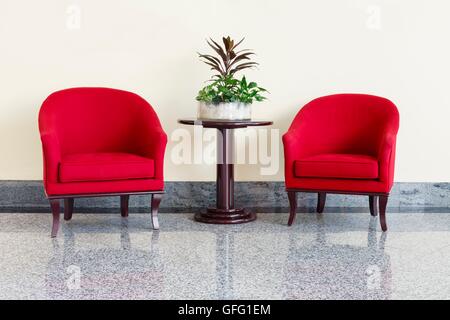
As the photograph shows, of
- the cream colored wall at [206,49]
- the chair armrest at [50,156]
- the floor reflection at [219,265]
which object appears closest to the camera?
the floor reflection at [219,265]

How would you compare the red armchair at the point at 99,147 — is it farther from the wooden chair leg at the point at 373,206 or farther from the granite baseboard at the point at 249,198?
the wooden chair leg at the point at 373,206

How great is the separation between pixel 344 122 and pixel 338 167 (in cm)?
68

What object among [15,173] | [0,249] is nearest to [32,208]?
[15,173]

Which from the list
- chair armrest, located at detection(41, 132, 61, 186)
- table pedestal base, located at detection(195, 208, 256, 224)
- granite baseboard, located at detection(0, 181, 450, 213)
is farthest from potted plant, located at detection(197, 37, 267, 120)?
chair armrest, located at detection(41, 132, 61, 186)

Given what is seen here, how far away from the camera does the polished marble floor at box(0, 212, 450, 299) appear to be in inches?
130

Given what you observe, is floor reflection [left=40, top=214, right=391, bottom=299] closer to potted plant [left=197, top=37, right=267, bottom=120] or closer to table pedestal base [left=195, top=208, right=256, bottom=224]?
table pedestal base [left=195, top=208, right=256, bottom=224]

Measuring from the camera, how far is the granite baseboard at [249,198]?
5.63m

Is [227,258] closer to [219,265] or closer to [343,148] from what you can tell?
[219,265]

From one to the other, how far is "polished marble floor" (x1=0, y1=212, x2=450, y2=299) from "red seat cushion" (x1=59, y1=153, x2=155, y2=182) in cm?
42

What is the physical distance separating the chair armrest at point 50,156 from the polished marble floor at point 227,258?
43cm

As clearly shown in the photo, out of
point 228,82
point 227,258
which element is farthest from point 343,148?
point 227,258

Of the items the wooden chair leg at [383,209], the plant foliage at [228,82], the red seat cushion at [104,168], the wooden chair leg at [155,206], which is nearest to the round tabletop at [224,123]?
the plant foliage at [228,82]

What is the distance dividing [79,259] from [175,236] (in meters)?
0.86

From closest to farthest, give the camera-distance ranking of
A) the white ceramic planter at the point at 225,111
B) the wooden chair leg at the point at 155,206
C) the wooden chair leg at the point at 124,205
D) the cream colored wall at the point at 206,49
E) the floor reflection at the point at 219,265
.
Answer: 1. the floor reflection at the point at 219,265
2. the wooden chair leg at the point at 155,206
3. the white ceramic planter at the point at 225,111
4. the wooden chair leg at the point at 124,205
5. the cream colored wall at the point at 206,49
